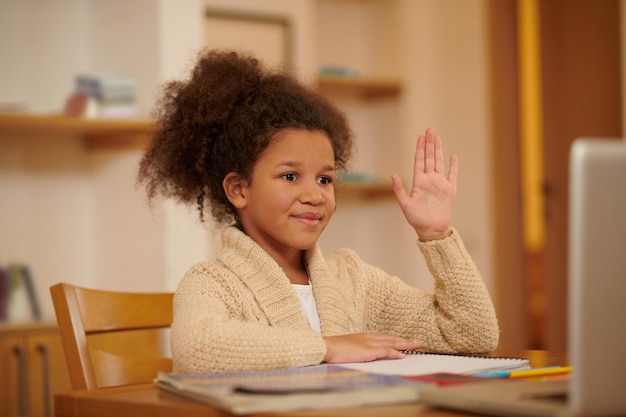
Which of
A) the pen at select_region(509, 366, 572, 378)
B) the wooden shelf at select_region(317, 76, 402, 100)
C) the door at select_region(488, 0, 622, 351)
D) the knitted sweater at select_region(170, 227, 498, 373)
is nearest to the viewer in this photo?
the pen at select_region(509, 366, 572, 378)

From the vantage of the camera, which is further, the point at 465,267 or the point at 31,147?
the point at 31,147

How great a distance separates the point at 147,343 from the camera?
312 cm

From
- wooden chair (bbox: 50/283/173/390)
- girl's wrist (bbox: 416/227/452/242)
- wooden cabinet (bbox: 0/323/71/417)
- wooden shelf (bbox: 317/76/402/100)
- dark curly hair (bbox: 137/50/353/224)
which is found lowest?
wooden cabinet (bbox: 0/323/71/417)

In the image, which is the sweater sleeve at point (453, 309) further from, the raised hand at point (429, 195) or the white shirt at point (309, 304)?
the white shirt at point (309, 304)

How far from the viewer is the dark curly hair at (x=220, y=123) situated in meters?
1.77

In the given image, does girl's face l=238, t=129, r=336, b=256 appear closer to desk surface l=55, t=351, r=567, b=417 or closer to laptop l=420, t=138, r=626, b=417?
desk surface l=55, t=351, r=567, b=417

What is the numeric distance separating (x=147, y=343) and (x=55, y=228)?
59 centimetres

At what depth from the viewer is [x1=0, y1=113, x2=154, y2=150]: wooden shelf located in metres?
2.97

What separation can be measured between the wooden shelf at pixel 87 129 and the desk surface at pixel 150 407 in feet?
5.33

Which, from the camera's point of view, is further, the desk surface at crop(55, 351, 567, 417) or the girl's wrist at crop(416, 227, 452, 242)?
the girl's wrist at crop(416, 227, 452, 242)

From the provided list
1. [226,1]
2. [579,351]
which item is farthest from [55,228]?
[579,351]

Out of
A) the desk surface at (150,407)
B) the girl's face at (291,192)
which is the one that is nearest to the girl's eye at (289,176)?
the girl's face at (291,192)

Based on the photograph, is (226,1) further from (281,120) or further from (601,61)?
(281,120)

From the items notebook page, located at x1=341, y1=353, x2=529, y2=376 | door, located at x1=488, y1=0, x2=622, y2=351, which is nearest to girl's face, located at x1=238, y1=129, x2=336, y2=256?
notebook page, located at x1=341, y1=353, x2=529, y2=376
